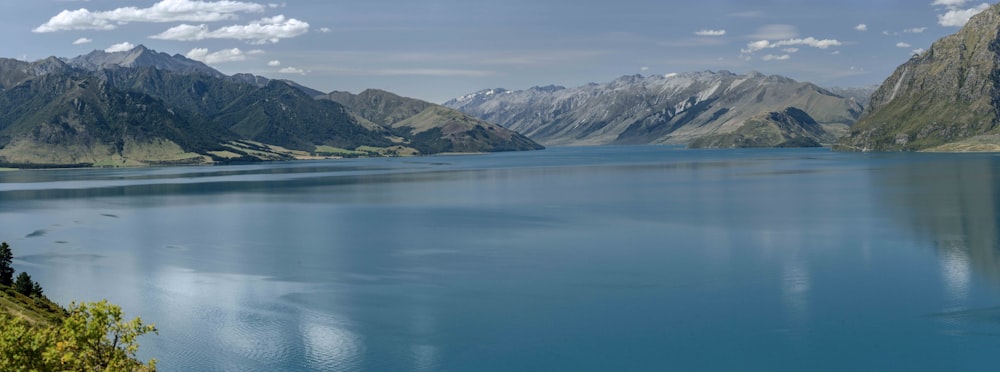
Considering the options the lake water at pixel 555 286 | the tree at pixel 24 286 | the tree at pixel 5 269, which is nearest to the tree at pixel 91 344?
the lake water at pixel 555 286

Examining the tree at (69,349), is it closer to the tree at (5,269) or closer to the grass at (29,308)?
the grass at (29,308)

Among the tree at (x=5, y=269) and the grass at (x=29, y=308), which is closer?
the grass at (x=29, y=308)

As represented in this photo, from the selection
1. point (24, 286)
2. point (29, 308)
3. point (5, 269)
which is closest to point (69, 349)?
point (29, 308)

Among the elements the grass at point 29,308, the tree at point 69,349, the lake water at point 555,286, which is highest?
the tree at point 69,349

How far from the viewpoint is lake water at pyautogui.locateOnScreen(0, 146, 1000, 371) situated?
63125 mm

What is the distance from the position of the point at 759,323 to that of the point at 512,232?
2612 inches

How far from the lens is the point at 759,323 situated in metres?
69.3

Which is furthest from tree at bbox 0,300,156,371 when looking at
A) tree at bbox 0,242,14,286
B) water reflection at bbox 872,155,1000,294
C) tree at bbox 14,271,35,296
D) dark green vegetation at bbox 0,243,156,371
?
water reflection at bbox 872,155,1000,294

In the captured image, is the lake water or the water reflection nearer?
the lake water

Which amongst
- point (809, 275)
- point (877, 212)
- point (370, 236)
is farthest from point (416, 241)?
point (877, 212)

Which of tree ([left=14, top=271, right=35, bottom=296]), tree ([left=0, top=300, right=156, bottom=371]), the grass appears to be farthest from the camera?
tree ([left=14, top=271, right=35, bottom=296])

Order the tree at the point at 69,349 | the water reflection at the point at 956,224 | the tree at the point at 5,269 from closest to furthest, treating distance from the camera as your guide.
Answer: the tree at the point at 69,349
the water reflection at the point at 956,224
the tree at the point at 5,269

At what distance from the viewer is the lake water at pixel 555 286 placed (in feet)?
207

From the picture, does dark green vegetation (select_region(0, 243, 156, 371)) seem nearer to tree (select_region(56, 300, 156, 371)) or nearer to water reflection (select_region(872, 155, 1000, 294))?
tree (select_region(56, 300, 156, 371))
